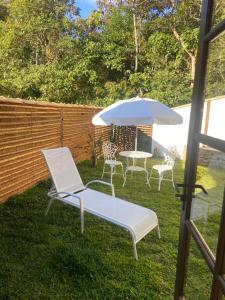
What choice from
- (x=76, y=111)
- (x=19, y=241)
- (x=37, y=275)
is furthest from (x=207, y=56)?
(x=76, y=111)

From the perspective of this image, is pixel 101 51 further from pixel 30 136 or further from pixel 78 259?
pixel 78 259

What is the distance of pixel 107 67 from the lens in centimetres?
1797

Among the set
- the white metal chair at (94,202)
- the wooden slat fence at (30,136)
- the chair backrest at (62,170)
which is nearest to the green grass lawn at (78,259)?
the white metal chair at (94,202)

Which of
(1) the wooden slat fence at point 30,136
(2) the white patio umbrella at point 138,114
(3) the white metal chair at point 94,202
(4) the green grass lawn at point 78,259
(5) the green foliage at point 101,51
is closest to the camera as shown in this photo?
(4) the green grass lawn at point 78,259

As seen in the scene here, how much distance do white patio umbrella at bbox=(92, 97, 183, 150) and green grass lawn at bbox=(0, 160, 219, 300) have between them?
1.82m

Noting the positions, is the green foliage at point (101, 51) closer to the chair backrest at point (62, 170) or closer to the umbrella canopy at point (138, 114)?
the umbrella canopy at point (138, 114)

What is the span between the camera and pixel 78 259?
10.6ft

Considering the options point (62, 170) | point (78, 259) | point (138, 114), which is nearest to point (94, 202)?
point (62, 170)

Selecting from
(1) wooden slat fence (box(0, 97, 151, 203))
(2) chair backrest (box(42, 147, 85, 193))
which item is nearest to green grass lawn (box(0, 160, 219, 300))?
(2) chair backrest (box(42, 147, 85, 193))

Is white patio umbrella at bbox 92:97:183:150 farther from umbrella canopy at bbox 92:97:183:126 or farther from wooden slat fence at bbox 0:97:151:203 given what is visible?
wooden slat fence at bbox 0:97:151:203

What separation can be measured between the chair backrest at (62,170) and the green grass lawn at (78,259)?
1.40ft

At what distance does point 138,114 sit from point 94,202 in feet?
6.64

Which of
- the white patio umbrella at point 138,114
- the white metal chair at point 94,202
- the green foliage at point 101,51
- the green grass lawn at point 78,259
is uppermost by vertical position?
the green foliage at point 101,51

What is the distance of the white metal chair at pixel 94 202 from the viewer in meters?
3.54
